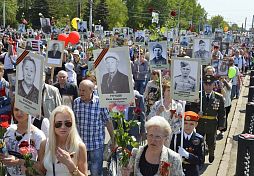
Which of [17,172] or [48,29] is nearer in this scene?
[17,172]

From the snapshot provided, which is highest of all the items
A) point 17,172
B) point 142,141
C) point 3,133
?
point 3,133

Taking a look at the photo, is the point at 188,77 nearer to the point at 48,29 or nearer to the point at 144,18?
the point at 48,29

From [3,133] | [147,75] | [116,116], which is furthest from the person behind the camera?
[147,75]

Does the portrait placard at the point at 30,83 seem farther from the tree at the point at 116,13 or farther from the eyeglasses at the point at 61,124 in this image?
the tree at the point at 116,13

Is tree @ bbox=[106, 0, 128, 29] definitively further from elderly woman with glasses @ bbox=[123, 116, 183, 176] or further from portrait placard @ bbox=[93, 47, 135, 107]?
elderly woman with glasses @ bbox=[123, 116, 183, 176]

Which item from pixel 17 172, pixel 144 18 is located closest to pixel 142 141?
pixel 17 172

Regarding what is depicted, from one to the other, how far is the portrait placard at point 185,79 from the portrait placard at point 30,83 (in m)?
2.32

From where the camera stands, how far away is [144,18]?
303ft

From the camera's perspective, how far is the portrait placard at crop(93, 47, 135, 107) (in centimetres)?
527

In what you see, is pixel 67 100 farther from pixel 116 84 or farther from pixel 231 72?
pixel 231 72

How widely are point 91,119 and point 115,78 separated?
0.98 meters

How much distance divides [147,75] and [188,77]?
811cm

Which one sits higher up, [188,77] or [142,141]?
[188,77]

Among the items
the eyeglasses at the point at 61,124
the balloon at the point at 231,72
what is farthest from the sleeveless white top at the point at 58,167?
the balloon at the point at 231,72
